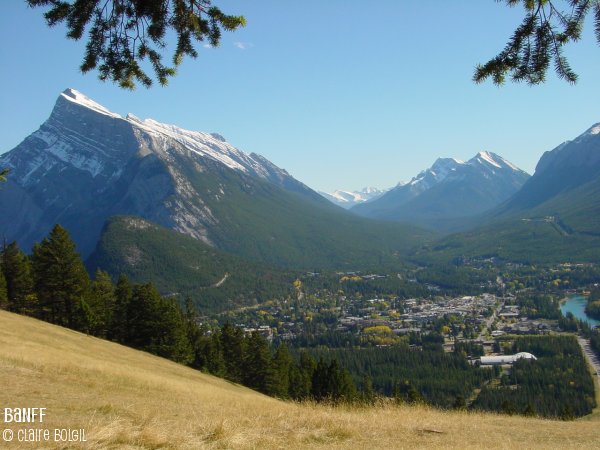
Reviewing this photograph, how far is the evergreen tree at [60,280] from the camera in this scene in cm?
5569

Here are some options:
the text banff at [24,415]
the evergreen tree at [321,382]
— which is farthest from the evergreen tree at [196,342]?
the text banff at [24,415]

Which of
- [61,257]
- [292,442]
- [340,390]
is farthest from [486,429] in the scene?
[61,257]

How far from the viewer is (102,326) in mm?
60531

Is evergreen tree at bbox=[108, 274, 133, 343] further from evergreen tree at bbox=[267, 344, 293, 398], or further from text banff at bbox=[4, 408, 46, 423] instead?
text banff at bbox=[4, 408, 46, 423]

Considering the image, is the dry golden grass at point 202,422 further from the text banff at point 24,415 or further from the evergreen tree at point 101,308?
the evergreen tree at point 101,308

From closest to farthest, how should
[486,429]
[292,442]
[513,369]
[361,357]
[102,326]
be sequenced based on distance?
[292,442] → [486,429] → [102,326] → [513,369] → [361,357]

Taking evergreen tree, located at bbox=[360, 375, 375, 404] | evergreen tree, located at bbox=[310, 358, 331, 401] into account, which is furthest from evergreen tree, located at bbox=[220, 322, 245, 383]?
evergreen tree, located at bbox=[360, 375, 375, 404]

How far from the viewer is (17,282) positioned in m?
58.9

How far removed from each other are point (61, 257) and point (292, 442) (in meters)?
51.4

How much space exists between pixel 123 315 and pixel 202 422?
50.2m

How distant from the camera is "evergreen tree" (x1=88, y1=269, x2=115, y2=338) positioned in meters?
58.0

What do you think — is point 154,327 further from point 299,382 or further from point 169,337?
point 299,382

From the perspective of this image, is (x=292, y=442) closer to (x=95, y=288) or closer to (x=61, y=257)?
(x=61, y=257)

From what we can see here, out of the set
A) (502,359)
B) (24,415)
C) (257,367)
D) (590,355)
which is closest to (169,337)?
(257,367)
